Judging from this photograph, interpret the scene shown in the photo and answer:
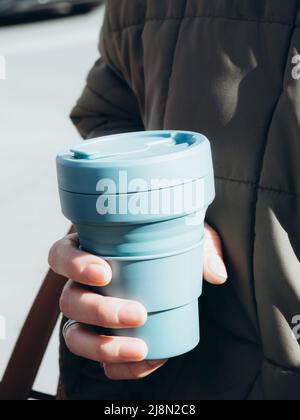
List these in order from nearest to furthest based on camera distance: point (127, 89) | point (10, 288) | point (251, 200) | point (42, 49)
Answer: point (251, 200) → point (127, 89) → point (10, 288) → point (42, 49)

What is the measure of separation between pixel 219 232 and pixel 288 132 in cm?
16

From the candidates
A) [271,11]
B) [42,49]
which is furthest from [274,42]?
[42,49]

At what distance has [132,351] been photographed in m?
0.81

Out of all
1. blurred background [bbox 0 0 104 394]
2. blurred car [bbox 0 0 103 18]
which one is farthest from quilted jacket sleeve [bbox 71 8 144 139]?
blurred car [bbox 0 0 103 18]

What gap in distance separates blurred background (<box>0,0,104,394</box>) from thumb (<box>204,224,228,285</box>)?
1.09m

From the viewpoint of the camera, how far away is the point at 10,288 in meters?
2.55

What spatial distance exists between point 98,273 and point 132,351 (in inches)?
3.8

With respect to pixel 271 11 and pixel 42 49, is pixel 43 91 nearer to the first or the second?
pixel 42 49

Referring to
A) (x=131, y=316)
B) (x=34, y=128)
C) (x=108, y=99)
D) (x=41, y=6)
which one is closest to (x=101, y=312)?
(x=131, y=316)

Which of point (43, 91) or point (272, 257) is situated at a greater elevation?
point (272, 257)

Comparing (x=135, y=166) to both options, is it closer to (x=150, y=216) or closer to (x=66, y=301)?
(x=150, y=216)

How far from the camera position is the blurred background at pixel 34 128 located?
2561 mm

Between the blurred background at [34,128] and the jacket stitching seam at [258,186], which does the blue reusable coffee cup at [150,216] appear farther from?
the blurred background at [34,128]

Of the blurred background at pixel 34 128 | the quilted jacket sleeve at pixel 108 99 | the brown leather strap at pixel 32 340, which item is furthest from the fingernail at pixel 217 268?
the blurred background at pixel 34 128
